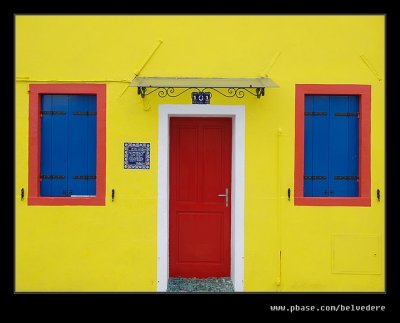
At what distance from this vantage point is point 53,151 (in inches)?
229

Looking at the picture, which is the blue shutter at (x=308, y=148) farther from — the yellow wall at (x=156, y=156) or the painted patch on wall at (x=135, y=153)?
the painted patch on wall at (x=135, y=153)

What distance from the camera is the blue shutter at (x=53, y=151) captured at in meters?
5.80

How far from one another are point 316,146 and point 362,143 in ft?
2.02

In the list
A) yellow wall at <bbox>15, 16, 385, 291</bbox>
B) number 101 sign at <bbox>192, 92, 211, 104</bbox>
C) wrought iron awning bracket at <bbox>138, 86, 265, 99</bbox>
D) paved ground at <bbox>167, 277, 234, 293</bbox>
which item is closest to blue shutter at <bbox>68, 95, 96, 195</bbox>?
yellow wall at <bbox>15, 16, 385, 291</bbox>

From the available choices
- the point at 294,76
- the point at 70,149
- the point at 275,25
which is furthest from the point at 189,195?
the point at 275,25

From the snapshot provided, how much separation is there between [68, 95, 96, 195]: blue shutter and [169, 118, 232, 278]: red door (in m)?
1.11

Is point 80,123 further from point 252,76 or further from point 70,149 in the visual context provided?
point 252,76

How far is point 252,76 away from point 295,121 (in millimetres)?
852

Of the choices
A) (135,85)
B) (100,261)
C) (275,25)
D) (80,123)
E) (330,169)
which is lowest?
(100,261)

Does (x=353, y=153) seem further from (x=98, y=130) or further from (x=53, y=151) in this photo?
(x=53, y=151)

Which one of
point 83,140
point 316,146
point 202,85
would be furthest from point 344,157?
point 83,140

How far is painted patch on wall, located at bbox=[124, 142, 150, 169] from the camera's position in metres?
5.71

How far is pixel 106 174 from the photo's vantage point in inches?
225

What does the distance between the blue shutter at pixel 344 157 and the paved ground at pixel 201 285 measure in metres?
1.95
